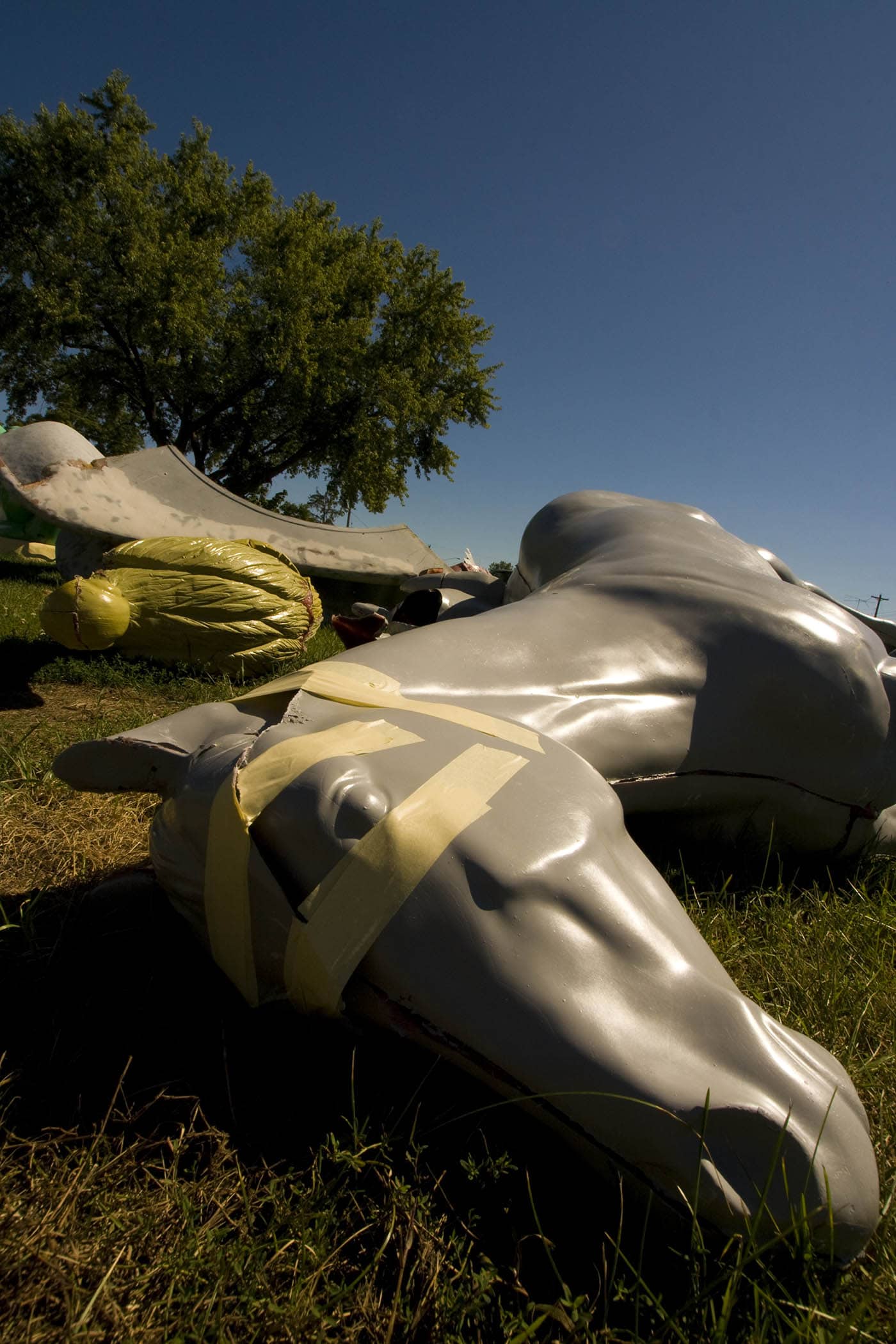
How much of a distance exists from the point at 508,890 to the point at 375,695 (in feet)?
1.46

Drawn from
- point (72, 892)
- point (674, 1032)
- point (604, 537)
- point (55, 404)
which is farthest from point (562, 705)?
point (55, 404)

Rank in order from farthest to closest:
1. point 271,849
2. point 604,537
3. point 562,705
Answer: point 604,537, point 562,705, point 271,849

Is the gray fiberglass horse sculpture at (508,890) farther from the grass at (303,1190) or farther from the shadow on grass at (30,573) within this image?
the shadow on grass at (30,573)

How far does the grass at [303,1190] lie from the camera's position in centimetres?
86

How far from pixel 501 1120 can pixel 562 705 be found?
27.3 inches

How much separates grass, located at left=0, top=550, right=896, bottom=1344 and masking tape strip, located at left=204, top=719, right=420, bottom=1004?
24cm

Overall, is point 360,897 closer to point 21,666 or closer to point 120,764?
point 120,764

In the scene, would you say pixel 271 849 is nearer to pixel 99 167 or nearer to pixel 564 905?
pixel 564 905

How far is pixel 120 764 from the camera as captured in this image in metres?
1.24

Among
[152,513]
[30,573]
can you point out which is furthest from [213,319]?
[152,513]

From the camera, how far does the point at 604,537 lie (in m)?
2.18

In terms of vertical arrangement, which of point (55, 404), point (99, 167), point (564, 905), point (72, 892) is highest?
point (99, 167)

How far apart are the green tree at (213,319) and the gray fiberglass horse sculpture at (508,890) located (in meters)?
18.7

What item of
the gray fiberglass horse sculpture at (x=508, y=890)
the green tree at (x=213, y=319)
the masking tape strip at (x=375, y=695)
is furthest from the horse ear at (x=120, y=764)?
the green tree at (x=213, y=319)
